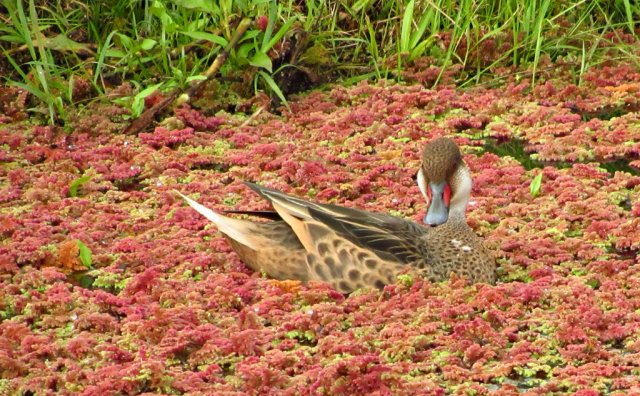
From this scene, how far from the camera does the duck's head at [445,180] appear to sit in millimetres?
6660

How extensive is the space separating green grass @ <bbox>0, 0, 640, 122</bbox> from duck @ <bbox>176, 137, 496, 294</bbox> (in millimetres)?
2514

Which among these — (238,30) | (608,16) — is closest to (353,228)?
(238,30)

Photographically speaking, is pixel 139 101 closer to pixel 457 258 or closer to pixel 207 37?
pixel 207 37

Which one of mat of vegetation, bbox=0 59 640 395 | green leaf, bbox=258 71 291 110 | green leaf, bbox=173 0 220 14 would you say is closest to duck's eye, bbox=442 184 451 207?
mat of vegetation, bbox=0 59 640 395

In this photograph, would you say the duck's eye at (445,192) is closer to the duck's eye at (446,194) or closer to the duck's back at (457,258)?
the duck's eye at (446,194)

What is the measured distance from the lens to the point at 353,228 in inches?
250

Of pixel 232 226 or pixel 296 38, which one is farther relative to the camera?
pixel 296 38

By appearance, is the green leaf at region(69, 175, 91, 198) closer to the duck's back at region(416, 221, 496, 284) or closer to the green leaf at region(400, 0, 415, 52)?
the duck's back at region(416, 221, 496, 284)

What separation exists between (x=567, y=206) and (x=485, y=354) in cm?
188

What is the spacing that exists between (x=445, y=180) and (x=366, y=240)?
65cm

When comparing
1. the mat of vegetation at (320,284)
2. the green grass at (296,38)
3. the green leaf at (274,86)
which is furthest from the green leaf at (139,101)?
the green leaf at (274,86)

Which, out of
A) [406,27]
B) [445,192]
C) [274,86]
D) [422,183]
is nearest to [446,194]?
[445,192]

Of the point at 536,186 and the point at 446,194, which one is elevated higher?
the point at 446,194

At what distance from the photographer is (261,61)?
9.02 meters
